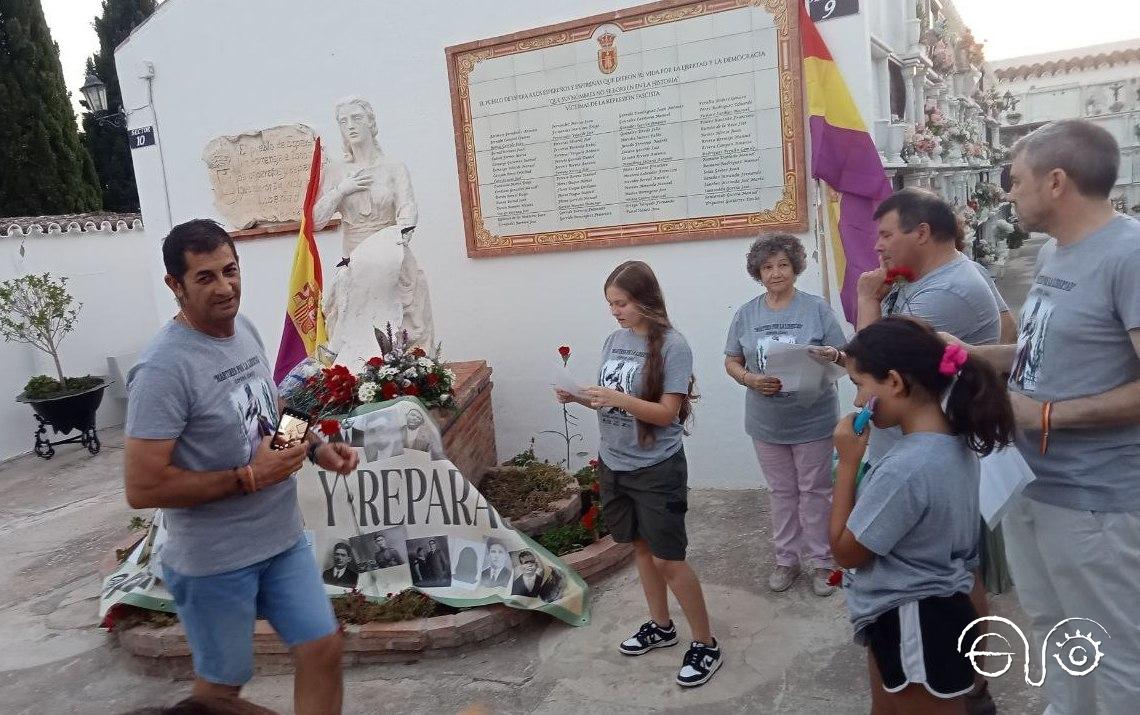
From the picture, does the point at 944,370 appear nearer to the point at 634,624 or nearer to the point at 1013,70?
the point at 634,624

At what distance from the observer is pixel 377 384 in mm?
4320

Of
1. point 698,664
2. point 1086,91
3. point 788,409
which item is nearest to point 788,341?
point 788,409

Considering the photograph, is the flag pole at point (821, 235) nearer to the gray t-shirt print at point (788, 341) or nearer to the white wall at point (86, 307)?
the gray t-shirt print at point (788, 341)

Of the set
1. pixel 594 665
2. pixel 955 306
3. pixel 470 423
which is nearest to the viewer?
pixel 955 306

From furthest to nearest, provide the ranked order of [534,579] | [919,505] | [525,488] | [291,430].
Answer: [525,488], [534,579], [291,430], [919,505]

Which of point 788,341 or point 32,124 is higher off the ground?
point 32,124

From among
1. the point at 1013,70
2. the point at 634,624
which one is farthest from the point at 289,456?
the point at 1013,70

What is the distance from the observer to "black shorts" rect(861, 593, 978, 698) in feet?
6.23

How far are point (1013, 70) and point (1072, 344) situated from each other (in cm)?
2109

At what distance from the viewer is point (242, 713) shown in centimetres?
102

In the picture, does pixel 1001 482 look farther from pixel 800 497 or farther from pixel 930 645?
pixel 800 497

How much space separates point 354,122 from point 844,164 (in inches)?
119

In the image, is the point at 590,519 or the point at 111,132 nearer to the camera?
the point at 590,519

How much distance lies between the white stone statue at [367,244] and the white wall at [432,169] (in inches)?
32.2
